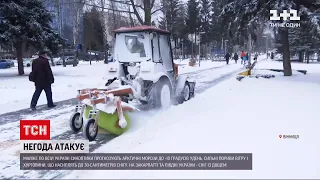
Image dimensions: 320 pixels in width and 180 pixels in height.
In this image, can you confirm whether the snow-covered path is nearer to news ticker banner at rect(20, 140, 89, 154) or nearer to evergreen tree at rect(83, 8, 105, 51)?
news ticker banner at rect(20, 140, 89, 154)

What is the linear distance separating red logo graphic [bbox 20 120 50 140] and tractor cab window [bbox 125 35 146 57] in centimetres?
299

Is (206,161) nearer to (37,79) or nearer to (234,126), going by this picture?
(234,126)

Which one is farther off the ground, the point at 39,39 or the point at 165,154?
the point at 39,39

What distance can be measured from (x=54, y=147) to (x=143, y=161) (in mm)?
1847

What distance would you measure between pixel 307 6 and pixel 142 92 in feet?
38.6

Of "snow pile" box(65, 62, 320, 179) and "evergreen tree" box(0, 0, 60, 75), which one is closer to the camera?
"snow pile" box(65, 62, 320, 179)

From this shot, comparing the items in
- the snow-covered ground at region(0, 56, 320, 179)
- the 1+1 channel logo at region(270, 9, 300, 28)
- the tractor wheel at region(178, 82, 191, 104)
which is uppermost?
A: the 1+1 channel logo at region(270, 9, 300, 28)

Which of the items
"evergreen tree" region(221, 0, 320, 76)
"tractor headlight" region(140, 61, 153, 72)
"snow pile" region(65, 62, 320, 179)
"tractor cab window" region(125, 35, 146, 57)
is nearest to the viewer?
"snow pile" region(65, 62, 320, 179)

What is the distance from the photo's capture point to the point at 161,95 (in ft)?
26.7

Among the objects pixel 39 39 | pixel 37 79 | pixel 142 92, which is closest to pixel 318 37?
pixel 142 92

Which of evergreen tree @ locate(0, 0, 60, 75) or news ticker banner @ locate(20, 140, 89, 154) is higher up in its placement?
evergreen tree @ locate(0, 0, 60, 75)

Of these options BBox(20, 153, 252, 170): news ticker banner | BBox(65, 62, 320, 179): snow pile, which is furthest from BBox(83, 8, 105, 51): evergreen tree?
BBox(20, 153, 252, 170): news ticker banner

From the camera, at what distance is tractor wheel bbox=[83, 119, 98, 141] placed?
18.6 ft

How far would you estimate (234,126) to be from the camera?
6.06 metres
